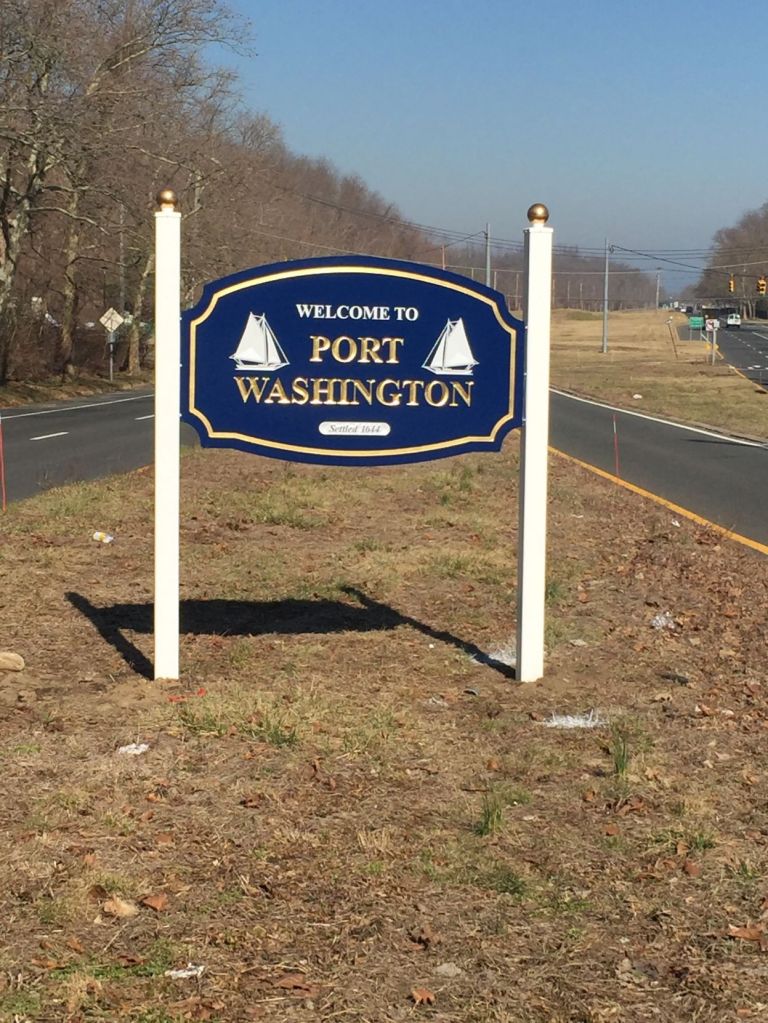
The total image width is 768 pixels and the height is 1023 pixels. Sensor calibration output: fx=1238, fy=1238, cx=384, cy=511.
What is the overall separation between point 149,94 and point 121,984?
104 ft

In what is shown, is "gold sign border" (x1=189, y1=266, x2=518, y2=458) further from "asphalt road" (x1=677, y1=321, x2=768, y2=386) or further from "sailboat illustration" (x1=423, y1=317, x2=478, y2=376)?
"asphalt road" (x1=677, y1=321, x2=768, y2=386)

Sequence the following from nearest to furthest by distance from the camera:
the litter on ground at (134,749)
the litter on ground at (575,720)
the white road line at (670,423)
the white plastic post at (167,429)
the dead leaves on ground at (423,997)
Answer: the dead leaves on ground at (423,997) < the litter on ground at (134,749) < the litter on ground at (575,720) < the white plastic post at (167,429) < the white road line at (670,423)

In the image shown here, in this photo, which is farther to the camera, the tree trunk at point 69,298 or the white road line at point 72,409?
the tree trunk at point 69,298

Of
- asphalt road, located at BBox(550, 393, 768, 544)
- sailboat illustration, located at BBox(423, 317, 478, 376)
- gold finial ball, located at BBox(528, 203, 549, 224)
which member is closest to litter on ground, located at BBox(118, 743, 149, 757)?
sailboat illustration, located at BBox(423, 317, 478, 376)

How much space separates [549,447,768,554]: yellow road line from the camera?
12.2 metres

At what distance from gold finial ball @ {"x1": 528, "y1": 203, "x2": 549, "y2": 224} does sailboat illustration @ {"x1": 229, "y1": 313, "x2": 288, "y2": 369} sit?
1515 millimetres

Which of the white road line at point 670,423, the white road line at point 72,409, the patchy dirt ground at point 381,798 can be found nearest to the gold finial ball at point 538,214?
the patchy dirt ground at point 381,798

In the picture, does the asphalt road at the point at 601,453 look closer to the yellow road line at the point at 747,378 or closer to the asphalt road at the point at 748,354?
the yellow road line at the point at 747,378

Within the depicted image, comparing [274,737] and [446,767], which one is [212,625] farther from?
[446,767]

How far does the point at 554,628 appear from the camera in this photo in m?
7.89

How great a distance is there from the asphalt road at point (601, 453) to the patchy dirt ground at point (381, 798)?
18.6 feet

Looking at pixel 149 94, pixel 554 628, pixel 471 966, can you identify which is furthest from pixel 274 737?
pixel 149 94

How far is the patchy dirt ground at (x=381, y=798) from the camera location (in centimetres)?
352

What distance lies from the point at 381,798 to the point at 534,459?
249cm
